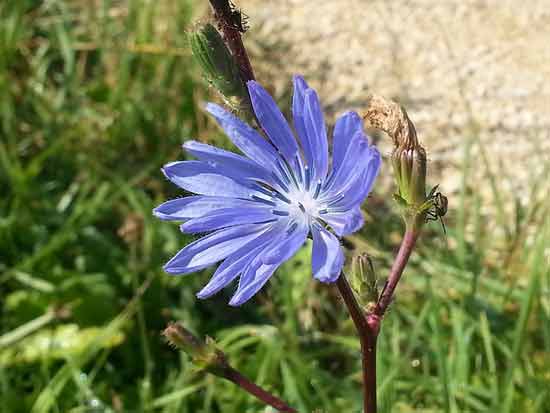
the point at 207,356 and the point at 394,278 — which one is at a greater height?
the point at 394,278

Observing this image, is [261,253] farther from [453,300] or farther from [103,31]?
[103,31]

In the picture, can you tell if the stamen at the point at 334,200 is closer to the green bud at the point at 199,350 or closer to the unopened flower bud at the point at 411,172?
the unopened flower bud at the point at 411,172

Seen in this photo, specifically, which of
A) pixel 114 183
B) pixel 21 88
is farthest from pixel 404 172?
pixel 21 88

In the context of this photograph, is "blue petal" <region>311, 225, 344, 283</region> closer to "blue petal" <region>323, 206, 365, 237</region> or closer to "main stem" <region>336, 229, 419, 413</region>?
"blue petal" <region>323, 206, 365, 237</region>

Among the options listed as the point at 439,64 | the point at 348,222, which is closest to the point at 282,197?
the point at 348,222

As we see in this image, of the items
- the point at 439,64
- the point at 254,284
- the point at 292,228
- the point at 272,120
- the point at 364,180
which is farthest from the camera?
the point at 439,64

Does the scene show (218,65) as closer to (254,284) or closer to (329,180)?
(329,180)

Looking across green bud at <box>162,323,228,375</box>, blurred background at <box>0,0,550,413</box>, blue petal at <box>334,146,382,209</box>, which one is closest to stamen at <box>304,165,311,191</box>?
blue petal at <box>334,146,382,209</box>
